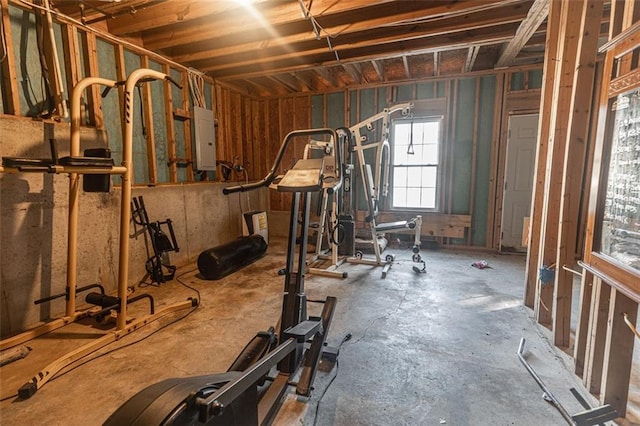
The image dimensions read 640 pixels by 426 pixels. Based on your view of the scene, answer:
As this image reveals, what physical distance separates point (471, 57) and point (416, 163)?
1.77 m

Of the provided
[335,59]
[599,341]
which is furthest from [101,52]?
[599,341]

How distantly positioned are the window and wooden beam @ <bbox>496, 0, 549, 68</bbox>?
1.21 meters

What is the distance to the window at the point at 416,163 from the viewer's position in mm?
5172

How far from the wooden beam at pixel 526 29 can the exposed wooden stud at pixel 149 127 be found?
445cm

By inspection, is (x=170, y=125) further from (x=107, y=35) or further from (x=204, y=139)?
(x=107, y=35)

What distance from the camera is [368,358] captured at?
213cm

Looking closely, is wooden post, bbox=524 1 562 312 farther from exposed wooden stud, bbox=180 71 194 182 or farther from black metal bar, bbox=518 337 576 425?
exposed wooden stud, bbox=180 71 194 182

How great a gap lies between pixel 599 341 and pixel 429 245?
3589 millimetres

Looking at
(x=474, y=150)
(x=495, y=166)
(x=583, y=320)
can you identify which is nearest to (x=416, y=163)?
(x=474, y=150)

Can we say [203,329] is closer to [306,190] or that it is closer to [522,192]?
[306,190]

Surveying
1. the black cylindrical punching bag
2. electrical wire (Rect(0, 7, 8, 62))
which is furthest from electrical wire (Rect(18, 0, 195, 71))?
the black cylindrical punching bag

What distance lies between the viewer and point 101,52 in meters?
3.38

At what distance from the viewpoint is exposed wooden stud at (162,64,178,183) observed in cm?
419

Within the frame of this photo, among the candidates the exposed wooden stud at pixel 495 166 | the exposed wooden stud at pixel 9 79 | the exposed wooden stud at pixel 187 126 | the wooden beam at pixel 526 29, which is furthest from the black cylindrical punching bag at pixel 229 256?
the wooden beam at pixel 526 29
